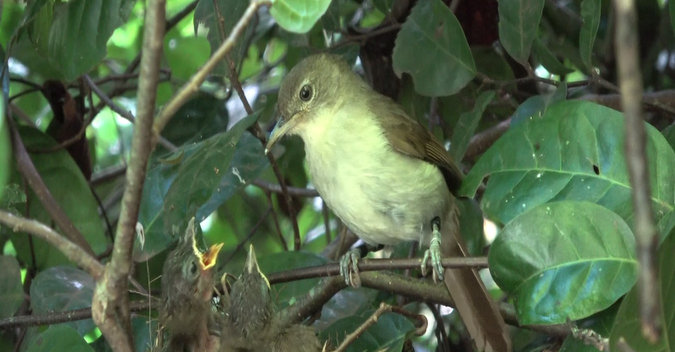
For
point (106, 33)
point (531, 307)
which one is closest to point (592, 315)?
point (531, 307)

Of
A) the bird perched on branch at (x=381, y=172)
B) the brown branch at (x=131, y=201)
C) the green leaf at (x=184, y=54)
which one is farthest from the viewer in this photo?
the green leaf at (x=184, y=54)

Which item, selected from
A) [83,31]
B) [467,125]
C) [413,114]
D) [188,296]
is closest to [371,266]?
[188,296]

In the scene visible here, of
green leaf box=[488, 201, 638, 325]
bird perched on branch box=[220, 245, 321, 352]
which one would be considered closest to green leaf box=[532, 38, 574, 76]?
green leaf box=[488, 201, 638, 325]

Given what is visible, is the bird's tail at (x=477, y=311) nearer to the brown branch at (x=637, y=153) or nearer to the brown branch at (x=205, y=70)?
the brown branch at (x=205, y=70)

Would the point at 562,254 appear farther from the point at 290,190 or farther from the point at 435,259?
the point at 290,190

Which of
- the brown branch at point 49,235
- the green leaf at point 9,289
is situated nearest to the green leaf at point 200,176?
the green leaf at point 9,289

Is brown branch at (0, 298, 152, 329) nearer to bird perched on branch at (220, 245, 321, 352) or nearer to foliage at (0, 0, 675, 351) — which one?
foliage at (0, 0, 675, 351)

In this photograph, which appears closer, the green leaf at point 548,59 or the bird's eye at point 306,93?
the green leaf at point 548,59
